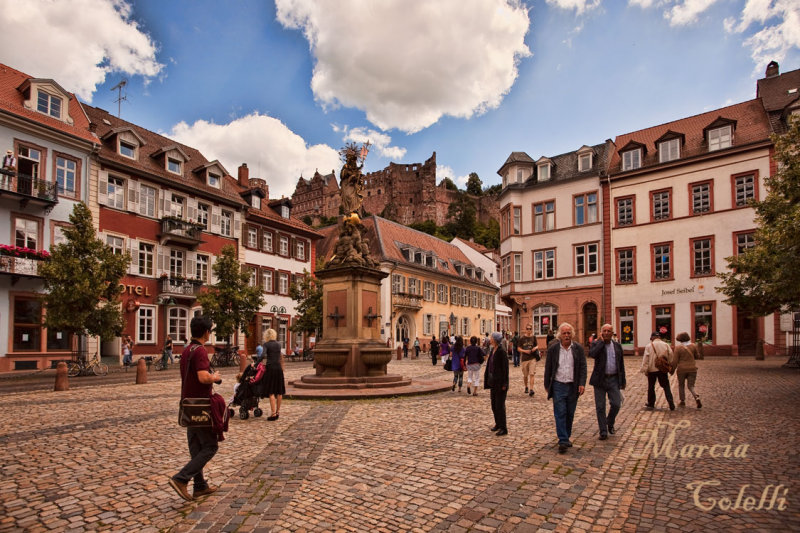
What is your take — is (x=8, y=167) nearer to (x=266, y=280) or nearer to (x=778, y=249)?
(x=266, y=280)

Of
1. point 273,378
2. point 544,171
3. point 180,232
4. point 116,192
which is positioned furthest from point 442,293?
point 273,378

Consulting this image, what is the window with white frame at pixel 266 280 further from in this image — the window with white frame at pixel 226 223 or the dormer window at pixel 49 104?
the dormer window at pixel 49 104

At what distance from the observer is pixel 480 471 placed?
6.50 meters

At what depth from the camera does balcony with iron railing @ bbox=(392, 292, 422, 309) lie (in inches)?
1773

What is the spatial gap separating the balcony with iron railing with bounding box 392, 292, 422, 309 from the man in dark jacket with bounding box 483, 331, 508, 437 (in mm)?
35876

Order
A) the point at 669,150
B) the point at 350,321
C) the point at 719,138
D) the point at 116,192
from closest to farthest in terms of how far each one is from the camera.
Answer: the point at 350,321 < the point at 116,192 < the point at 719,138 < the point at 669,150

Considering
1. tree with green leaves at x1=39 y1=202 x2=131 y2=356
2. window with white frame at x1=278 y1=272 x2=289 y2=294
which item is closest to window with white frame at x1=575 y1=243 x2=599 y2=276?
window with white frame at x1=278 y1=272 x2=289 y2=294

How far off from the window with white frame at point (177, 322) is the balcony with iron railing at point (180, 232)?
3.81 m

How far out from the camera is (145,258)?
30.2m

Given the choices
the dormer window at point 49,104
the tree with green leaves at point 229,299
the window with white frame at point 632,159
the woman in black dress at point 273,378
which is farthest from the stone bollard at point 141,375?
the window with white frame at point 632,159

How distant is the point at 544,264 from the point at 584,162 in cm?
712

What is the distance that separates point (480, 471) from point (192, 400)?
3.33m

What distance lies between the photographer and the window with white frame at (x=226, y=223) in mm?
35625

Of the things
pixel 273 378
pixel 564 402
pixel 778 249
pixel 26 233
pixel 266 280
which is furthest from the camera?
pixel 266 280
